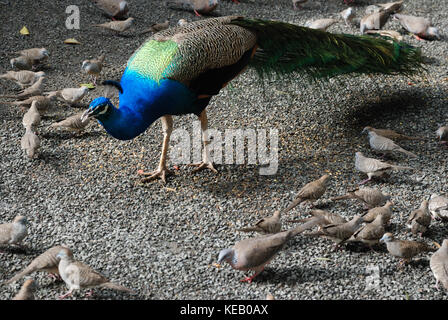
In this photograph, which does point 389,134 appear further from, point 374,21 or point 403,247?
point 374,21

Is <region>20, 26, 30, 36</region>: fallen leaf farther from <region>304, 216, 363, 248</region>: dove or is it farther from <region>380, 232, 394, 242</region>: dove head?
<region>380, 232, 394, 242</region>: dove head

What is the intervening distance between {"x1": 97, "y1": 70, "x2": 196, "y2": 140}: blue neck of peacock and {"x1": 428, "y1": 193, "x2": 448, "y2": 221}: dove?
2.18m

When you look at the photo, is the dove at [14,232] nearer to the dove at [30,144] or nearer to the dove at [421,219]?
the dove at [30,144]

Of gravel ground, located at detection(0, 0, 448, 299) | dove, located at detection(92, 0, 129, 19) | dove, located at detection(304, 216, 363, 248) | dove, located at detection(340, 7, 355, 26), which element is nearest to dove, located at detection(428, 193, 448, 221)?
A: gravel ground, located at detection(0, 0, 448, 299)

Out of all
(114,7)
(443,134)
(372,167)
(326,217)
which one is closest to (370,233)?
(326,217)

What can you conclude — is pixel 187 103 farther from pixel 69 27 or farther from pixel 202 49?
pixel 69 27

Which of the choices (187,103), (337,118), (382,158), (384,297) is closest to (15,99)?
(187,103)

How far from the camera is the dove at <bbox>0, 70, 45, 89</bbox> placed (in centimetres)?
618

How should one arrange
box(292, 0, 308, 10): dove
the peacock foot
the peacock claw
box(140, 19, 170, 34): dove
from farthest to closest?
box(292, 0, 308, 10): dove
box(140, 19, 170, 34): dove
the peacock claw
the peacock foot

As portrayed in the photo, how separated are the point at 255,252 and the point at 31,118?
9.48ft

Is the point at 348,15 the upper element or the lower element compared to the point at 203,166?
upper

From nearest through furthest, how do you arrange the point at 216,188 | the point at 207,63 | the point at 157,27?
the point at 207,63 < the point at 216,188 < the point at 157,27

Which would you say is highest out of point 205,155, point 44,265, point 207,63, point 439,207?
point 207,63

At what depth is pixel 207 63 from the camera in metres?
4.75
